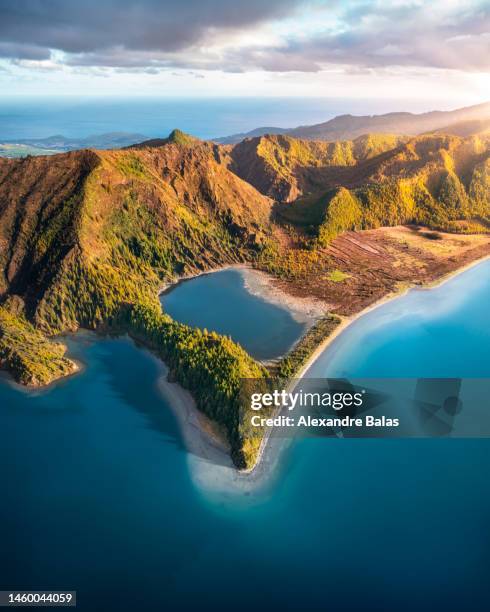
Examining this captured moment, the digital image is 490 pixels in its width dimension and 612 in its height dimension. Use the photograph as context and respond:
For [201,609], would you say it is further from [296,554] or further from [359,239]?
[359,239]

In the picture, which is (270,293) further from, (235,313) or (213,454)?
(213,454)

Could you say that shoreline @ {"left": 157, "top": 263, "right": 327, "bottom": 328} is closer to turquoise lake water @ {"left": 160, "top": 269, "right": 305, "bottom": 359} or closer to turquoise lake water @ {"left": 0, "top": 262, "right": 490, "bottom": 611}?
turquoise lake water @ {"left": 160, "top": 269, "right": 305, "bottom": 359}

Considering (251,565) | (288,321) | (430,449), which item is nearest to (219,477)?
(251,565)

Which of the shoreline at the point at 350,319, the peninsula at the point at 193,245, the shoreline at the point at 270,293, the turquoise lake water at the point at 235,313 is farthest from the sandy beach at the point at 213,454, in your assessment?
the shoreline at the point at 270,293

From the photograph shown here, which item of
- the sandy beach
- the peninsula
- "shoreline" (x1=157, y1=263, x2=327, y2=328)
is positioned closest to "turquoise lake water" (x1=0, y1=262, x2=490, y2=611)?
the sandy beach

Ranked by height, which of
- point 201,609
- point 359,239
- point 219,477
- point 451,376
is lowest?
point 201,609

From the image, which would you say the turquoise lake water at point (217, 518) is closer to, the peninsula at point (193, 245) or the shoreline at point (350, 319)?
the shoreline at point (350, 319)
